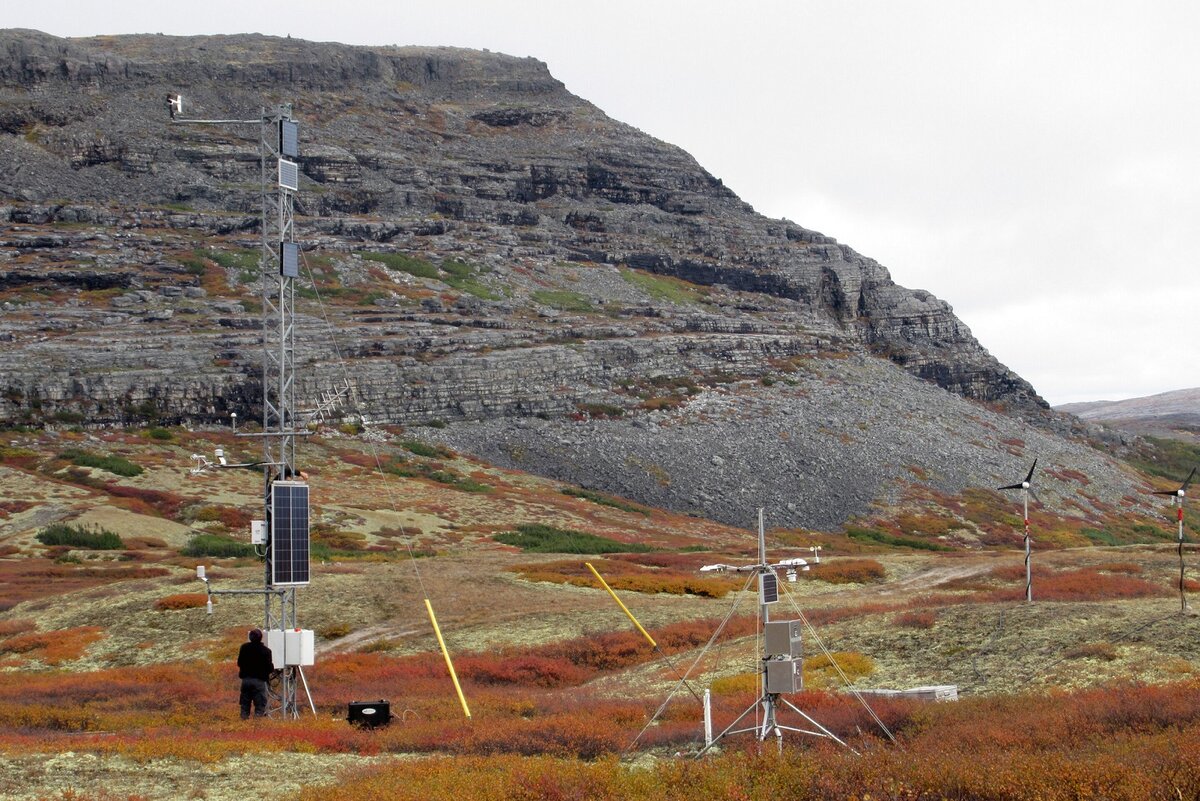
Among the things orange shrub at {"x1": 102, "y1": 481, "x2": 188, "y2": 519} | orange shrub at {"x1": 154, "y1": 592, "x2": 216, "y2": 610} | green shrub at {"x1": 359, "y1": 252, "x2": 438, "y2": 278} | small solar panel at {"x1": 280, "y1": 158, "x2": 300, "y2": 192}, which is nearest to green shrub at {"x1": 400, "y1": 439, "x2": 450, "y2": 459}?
orange shrub at {"x1": 102, "y1": 481, "x2": 188, "y2": 519}

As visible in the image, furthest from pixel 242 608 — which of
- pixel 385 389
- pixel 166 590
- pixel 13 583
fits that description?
pixel 385 389

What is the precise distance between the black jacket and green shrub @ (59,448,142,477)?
55905 millimetres

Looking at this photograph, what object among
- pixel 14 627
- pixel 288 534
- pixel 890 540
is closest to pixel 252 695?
pixel 288 534

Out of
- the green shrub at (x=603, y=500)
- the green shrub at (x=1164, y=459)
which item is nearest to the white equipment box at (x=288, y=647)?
the green shrub at (x=603, y=500)

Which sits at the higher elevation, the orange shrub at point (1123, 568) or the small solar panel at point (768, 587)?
the small solar panel at point (768, 587)

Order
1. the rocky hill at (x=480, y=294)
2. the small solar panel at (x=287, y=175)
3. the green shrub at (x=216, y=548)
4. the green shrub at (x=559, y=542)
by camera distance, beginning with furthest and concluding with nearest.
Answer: the rocky hill at (x=480, y=294) → the green shrub at (x=559, y=542) → the green shrub at (x=216, y=548) → the small solar panel at (x=287, y=175)

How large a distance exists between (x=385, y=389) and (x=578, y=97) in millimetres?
104266

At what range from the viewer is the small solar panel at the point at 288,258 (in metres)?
25.4

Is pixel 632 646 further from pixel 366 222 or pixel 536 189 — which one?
pixel 536 189

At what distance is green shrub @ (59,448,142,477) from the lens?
245ft

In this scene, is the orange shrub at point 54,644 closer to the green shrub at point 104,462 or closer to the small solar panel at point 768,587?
the small solar panel at point 768,587

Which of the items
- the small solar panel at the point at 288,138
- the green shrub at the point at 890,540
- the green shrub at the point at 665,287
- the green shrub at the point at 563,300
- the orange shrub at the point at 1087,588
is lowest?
the green shrub at the point at 890,540

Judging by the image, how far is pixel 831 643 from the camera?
101 feet

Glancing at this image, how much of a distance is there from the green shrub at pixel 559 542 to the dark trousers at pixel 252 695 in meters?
39.3
